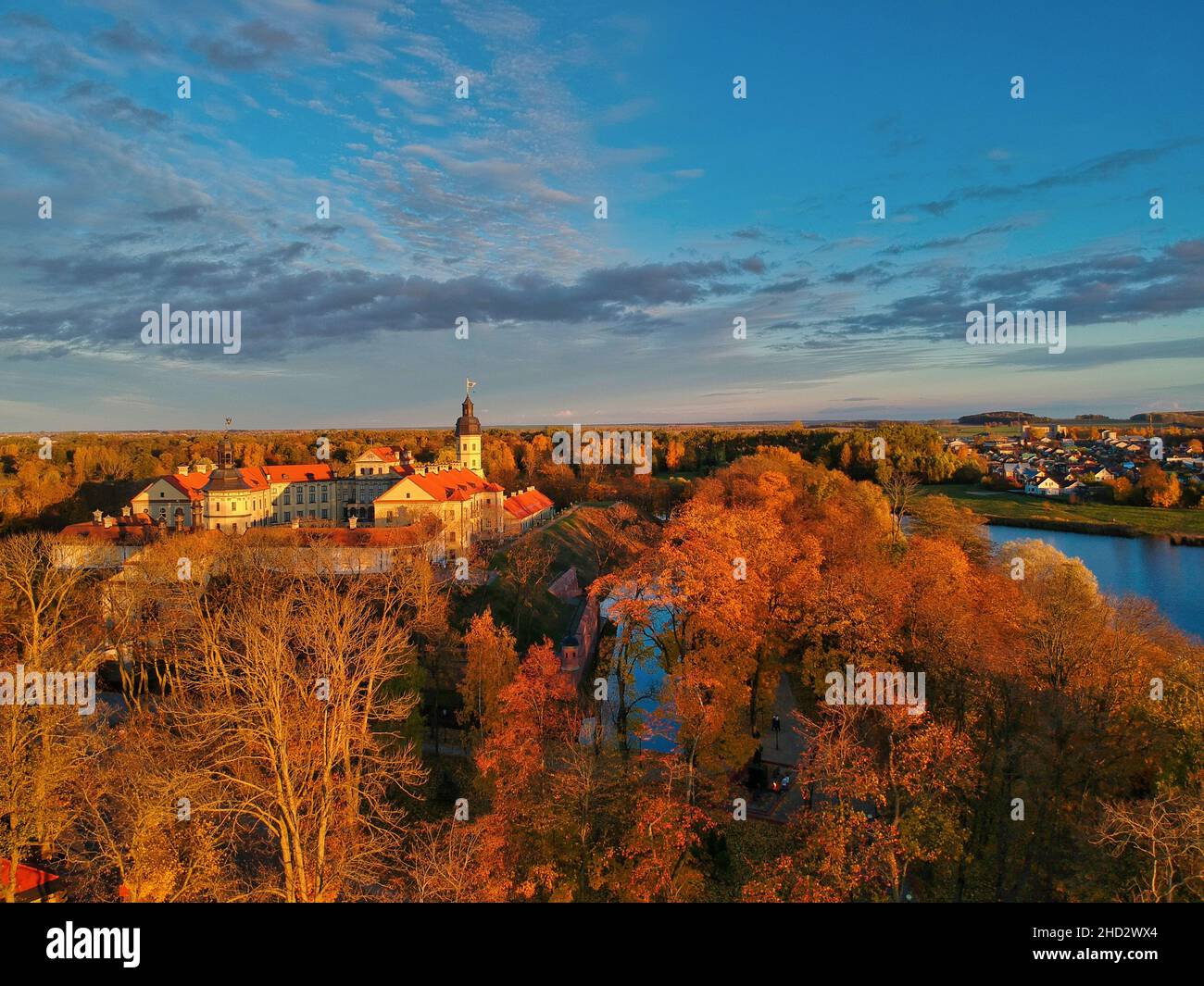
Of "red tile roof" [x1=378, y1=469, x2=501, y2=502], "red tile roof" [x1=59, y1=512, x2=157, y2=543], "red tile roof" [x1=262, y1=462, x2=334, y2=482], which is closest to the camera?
"red tile roof" [x1=59, y1=512, x2=157, y2=543]

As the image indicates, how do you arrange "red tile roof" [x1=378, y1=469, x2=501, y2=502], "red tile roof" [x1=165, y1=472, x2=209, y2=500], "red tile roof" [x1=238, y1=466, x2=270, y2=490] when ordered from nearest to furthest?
"red tile roof" [x1=378, y1=469, x2=501, y2=502]
"red tile roof" [x1=238, y1=466, x2=270, y2=490]
"red tile roof" [x1=165, y1=472, x2=209, y2=500]

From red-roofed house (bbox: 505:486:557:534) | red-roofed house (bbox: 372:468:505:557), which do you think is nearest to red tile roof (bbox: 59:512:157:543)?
red-roofed house (bbox: 372:468:505:557)

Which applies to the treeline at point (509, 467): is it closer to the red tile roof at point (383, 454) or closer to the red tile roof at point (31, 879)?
the red tile roof at point (383, 454)

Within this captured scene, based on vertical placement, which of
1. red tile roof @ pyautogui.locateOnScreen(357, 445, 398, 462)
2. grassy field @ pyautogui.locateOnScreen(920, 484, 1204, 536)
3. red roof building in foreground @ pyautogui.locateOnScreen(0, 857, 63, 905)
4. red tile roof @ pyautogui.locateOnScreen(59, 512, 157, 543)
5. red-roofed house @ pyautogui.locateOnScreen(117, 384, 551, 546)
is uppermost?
red tile roof @ pyautogui.locateOnScreen(357, 445, 398, 462)

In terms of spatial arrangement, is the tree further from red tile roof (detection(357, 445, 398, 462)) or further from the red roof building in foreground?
red tile roof (detection(357, 445, 398, 462))
